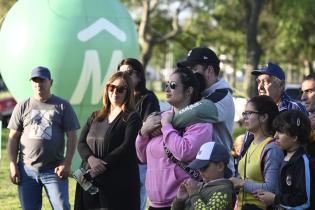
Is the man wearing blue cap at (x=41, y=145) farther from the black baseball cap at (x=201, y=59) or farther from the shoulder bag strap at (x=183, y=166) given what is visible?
the shoulder bag strap at (x=183, y=166)

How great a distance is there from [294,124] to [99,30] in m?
6.64

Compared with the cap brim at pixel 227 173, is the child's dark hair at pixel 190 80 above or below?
above

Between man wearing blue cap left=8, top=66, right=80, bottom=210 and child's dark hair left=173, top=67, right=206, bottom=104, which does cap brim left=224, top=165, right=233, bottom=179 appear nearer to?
child's dark hair left=173, top=67, right=206, bottom=104

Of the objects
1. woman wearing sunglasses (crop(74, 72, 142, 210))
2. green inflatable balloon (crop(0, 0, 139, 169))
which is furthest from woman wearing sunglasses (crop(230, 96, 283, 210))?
green inflatable balloon (crop(0, 0, 139, 169))

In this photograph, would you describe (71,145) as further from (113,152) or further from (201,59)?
(201,59)

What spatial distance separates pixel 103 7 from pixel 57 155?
4754 mm

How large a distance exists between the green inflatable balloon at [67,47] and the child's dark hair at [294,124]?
640 centimetres

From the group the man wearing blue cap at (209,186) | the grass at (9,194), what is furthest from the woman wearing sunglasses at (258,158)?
the grass at (9,194)

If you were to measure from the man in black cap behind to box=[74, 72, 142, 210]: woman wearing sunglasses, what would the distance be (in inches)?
31.0

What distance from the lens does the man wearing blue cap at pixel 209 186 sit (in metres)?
4.47

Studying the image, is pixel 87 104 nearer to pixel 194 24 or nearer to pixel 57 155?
pixel 57 155

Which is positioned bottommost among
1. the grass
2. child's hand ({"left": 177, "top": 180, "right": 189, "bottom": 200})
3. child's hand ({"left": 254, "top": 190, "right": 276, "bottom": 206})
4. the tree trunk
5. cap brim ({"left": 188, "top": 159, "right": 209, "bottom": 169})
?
the grass

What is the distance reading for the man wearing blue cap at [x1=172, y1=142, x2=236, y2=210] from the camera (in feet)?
14.7

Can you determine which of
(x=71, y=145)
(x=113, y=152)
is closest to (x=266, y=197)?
(x=113, y=152)
